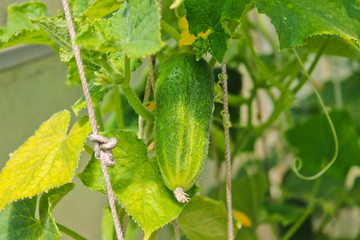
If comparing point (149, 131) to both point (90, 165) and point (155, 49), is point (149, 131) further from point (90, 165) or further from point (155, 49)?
point (155, 49)

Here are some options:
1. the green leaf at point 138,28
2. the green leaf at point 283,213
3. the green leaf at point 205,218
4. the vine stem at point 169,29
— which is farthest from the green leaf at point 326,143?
the green leaf at point 138,28

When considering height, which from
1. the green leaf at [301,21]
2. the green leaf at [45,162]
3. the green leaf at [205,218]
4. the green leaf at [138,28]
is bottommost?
the green leaf at [205,218]

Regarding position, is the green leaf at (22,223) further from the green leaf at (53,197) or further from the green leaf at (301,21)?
the green leaf at (301,21)

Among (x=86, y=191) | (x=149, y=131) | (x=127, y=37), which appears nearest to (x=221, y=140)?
(x=86, y=191)

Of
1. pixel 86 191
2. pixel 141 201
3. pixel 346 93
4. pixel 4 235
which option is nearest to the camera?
pixel 141 201

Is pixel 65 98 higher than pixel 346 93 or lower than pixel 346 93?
higher

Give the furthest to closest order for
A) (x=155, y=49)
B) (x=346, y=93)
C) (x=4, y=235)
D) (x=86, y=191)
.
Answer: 1. (x=346, y=93)
2. (x=86, y=191)
3. (x=4, y=235)
4. (x=155, y=49)

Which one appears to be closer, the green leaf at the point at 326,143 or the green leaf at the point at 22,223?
the green leaf at the point at 22,223
